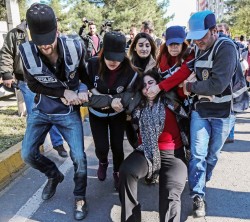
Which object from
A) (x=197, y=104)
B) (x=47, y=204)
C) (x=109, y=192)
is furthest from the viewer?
(x=109, y=192)

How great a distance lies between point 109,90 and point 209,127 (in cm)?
96

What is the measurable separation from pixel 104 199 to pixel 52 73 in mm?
1340


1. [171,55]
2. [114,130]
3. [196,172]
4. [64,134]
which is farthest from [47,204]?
[171,55]

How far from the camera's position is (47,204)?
3279mm

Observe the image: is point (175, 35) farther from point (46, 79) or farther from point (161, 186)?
point (161, 186)

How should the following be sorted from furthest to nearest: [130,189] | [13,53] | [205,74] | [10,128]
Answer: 1. [10,128]
2. [13,53]
3. [205,74]
4. [130,189]

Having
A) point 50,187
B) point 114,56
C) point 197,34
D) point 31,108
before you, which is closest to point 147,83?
point 114,56

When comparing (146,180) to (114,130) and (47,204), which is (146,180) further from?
(47,204)

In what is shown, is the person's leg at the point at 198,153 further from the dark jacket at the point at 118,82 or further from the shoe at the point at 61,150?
the shoe at the point at 61,150

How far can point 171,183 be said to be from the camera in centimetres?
270

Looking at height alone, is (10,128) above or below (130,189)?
below

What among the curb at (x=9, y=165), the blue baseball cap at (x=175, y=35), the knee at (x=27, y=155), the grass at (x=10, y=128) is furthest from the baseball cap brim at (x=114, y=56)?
the grass at (x=10, y=128)

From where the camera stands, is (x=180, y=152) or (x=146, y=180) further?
(x=146, y=180)

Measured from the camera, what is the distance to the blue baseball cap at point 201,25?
2703mm
